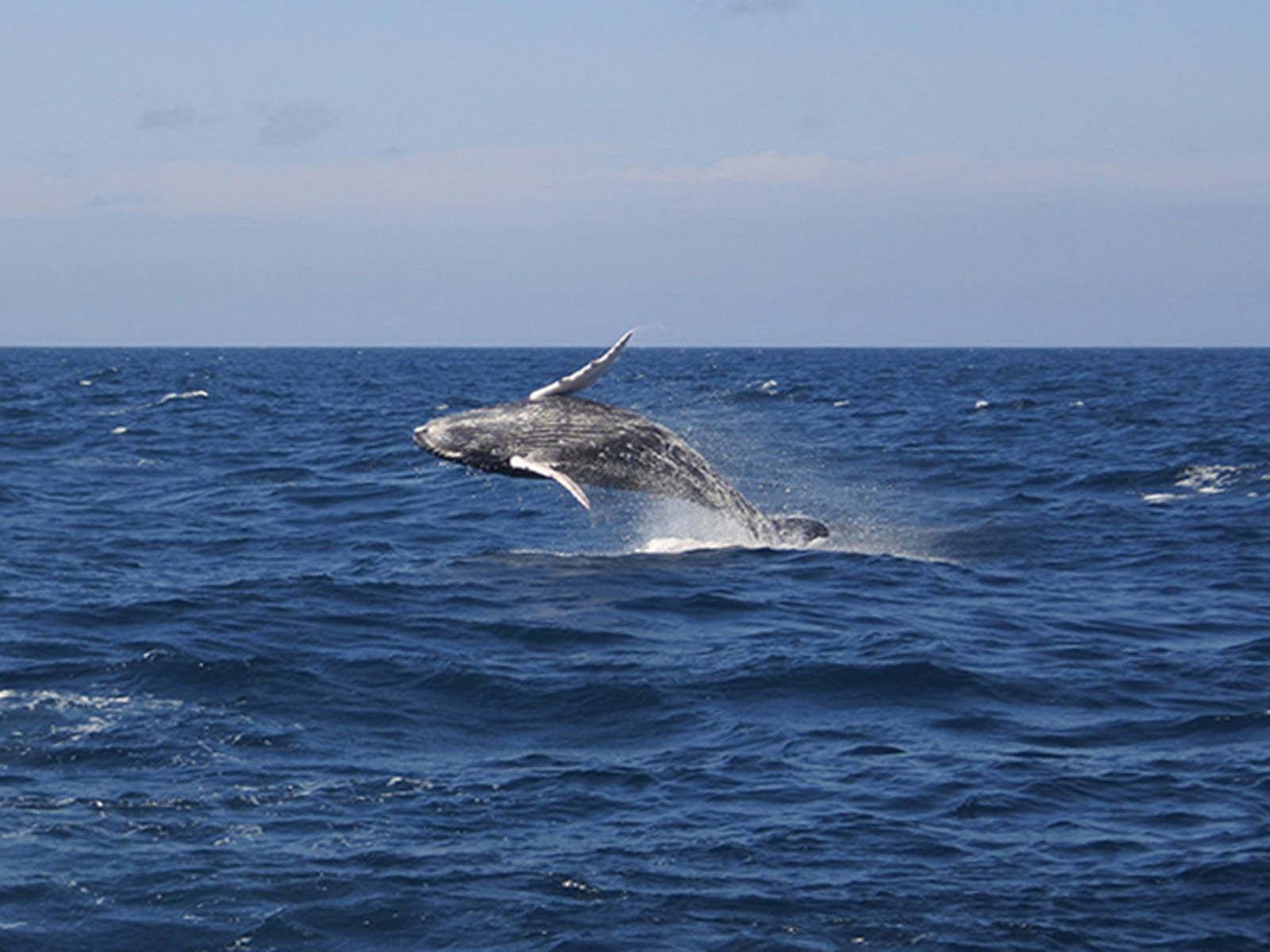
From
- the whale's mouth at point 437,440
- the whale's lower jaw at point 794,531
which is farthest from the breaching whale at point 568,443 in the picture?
the whale's lower jaw at point 794,531

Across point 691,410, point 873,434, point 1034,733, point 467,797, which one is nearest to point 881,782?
point 1034,733

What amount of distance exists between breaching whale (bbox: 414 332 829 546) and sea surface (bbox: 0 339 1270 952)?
1608mm

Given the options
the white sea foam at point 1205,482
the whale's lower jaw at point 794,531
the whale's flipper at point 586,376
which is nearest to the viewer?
the whale's flipper at point 586,376

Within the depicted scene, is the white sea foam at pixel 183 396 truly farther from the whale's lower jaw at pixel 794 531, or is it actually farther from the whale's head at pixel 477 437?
the whale's head at pixel 477 437

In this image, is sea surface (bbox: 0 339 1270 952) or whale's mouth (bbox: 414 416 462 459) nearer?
sea surface (bbox: 0 339 1270 952)

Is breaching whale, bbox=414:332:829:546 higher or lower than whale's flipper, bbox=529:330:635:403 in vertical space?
lower

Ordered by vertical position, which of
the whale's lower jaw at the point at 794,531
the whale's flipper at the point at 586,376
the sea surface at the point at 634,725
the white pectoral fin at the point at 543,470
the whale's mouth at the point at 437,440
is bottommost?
the sea surface at the point at 634,725

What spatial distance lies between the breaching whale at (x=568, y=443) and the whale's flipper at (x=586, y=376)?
0.08 ft

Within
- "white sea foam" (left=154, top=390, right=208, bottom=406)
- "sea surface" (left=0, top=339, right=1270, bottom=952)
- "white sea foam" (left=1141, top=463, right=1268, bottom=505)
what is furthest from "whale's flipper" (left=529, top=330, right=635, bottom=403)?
"white sea foam" (left=154, top=390, right=208, bottom=406)

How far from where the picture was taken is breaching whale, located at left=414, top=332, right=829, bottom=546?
1786 centimetres

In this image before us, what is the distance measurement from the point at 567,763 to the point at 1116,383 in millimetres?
77032

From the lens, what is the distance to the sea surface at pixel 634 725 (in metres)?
9.52

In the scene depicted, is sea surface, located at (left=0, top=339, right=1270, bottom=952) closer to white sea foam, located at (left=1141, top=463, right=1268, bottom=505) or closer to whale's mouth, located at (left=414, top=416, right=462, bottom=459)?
white sea foam, located at (left=1141, top=463, right=1268, bottom=505)

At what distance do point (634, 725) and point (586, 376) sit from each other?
4855 mm
